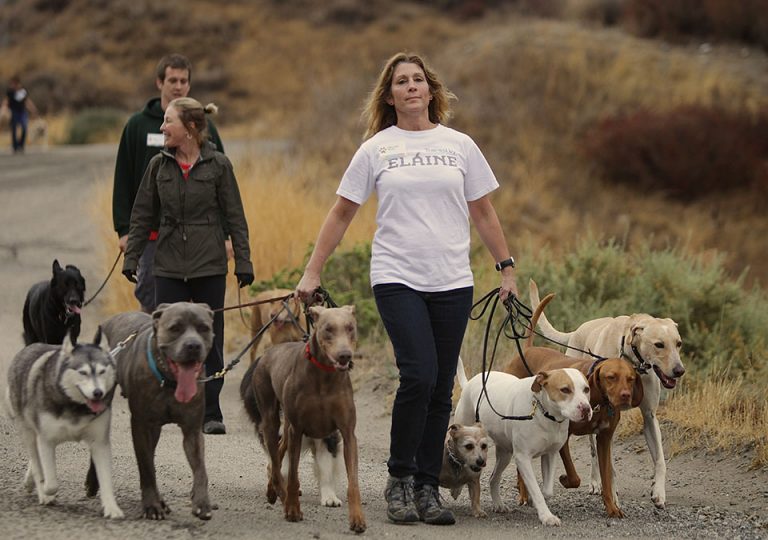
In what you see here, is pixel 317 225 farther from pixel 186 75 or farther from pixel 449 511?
pixel 449 511

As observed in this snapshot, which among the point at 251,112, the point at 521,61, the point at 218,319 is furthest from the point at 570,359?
the point at 251,112

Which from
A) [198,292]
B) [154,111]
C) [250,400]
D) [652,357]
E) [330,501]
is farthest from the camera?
[154,111]

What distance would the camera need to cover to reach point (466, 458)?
22.8ft

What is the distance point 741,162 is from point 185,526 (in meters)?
21.0

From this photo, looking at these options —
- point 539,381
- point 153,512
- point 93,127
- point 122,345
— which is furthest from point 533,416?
point 93,127

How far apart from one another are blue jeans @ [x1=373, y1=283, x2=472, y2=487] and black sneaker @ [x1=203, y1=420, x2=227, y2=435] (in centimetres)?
266

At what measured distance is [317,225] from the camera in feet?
48.5

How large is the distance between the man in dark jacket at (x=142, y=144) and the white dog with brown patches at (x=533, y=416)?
2.95 meters

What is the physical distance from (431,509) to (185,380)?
1.53 metres

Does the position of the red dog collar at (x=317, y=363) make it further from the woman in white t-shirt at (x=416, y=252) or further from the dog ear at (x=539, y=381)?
the dog ear at (x=539, y=381)

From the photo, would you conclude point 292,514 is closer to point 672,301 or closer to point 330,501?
point 330,501

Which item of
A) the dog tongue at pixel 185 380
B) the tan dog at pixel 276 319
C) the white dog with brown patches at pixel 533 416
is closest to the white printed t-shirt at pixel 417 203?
the white dog with brown patches at pixel 533 416

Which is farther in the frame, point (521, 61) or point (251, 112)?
point (251, 112)

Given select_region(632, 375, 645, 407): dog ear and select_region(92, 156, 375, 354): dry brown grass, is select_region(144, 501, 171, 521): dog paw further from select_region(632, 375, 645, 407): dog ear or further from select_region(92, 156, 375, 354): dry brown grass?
select_region(92, 156, 375, 354): dry brown grass
